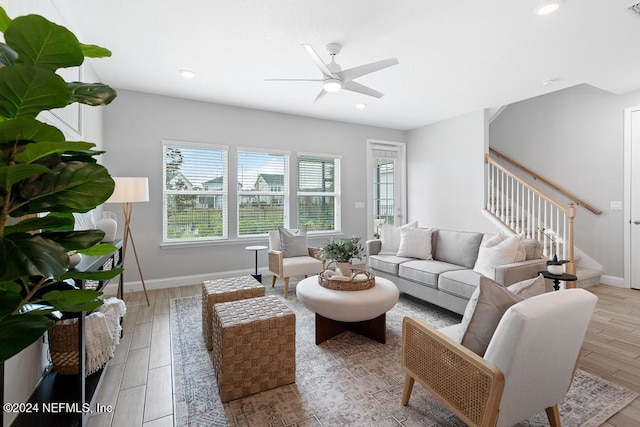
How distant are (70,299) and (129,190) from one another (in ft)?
9.35

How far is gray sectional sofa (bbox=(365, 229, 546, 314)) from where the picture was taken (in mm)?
2838

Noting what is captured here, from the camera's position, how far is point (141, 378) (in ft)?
6.94

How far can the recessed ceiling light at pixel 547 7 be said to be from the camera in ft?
7.34

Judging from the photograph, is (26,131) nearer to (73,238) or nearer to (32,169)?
(32,169)

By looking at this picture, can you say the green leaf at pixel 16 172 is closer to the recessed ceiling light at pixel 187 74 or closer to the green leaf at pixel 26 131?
the green leaf at pixel 26 131

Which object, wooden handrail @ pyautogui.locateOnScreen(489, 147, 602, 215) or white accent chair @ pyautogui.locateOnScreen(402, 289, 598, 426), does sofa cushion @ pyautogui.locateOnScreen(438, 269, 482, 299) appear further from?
wooden handrail @ pyautogui.locateOnScreen(489, 147, 602, 215)

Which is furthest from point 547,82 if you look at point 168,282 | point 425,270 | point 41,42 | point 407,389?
point 168,282

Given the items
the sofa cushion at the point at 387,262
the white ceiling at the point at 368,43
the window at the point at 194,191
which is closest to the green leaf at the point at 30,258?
the white ceiling at the point at 368,43

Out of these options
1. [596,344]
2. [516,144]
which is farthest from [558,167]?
[596,344]

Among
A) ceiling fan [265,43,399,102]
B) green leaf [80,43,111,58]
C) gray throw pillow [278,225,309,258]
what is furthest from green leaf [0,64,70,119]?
gray throw pillow [278,225,309,258]

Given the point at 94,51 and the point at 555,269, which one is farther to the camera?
the point at 555,269

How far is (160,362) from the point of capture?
2.33 meters

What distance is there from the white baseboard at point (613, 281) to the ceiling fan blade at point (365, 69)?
15.2 ft

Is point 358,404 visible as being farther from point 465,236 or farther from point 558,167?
point 558,167
